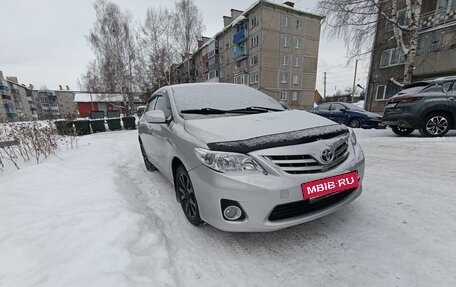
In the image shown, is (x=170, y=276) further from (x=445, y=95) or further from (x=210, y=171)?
(x=445, y=95)

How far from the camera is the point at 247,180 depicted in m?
1.82

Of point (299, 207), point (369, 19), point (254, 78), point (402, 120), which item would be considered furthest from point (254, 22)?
point (299, 207)

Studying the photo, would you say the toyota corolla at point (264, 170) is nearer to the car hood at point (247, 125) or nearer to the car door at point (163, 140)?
the car hood at point (247, 125)

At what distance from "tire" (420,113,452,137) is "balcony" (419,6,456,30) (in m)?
14.0

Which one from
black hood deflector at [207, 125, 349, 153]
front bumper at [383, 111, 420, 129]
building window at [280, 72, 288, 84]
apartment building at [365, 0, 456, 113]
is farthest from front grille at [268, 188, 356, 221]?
building window at [280, 72, 288, 84]

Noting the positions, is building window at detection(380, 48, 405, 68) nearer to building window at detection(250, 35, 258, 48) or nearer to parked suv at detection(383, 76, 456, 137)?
parked suv at detection(383, 76, 456, 137)

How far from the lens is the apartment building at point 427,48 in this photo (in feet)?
46.8

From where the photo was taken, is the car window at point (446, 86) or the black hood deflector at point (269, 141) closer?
the black hood deflector at point (269, 141)

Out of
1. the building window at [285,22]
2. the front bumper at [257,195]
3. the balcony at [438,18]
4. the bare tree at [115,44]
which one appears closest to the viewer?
the front bumper at [257,195]

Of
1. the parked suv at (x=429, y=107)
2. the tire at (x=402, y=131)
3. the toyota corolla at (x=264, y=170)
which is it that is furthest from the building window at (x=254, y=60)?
the toyota corolla at (x=264, y=170)

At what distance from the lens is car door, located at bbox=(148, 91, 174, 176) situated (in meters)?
2.85

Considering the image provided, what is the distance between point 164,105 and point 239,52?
32.7m

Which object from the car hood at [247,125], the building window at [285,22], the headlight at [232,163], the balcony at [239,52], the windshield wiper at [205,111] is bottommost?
the headlight at [232,163]

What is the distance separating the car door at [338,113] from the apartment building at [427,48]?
524cm
